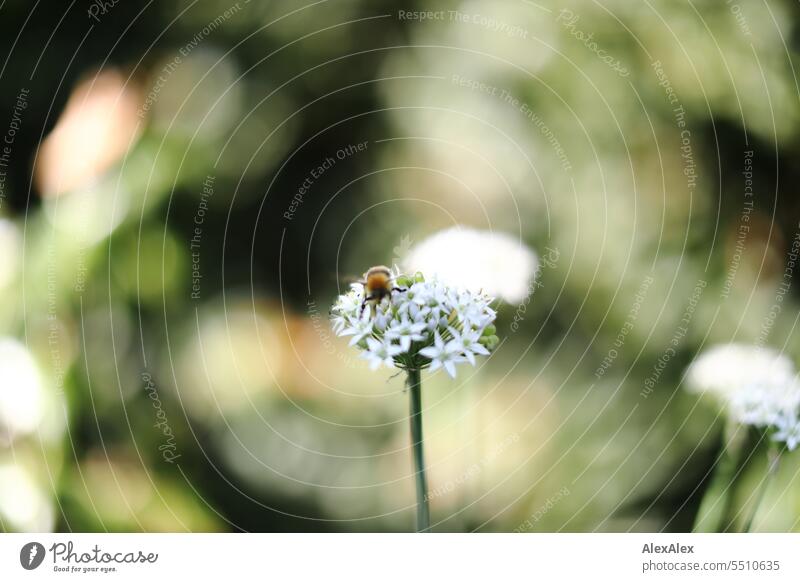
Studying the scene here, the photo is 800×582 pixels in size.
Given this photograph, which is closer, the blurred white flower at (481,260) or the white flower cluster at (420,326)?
the white flower cluster at (420,326)

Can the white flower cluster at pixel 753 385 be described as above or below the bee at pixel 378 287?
below

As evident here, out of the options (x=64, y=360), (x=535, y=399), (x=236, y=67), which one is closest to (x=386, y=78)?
(x=236, y=67)

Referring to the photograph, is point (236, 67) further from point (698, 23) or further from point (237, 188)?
point (698, 23)

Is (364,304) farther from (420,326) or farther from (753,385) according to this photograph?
(753,385)

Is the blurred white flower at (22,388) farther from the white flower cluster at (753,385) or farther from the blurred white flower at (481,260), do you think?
the white flower cluster at (753,385)

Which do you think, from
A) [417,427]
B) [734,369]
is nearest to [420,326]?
[417,427]
